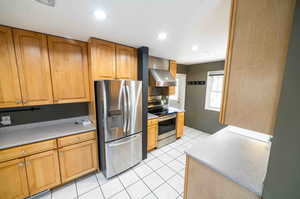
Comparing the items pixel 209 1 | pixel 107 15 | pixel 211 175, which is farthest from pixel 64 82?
pixel 211 175

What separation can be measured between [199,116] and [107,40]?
358cm

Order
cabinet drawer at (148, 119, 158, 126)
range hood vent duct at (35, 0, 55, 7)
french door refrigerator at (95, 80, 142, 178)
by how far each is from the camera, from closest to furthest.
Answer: range hood vent duct at (35, 0, 55, 7), french door refrigerator at (95, 80, 142, 178), cabinet drawer at (148, 119, 158, 126)

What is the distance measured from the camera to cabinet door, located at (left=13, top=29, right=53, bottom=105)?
1.56 meters

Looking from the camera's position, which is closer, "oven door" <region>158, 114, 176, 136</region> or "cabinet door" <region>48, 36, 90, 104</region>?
"cabinet door" <region>48, 36, 90, 104</region>

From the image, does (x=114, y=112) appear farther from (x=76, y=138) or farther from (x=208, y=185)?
(x=208, y=185)

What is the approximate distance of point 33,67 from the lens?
5.45ft

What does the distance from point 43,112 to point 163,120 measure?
2385 mm

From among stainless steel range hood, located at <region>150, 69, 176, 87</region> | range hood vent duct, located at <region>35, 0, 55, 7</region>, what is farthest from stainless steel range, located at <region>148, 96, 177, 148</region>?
range hood vent duct, located at <region>35, 0, 55, 7</region>

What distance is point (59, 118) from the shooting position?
2082 mm

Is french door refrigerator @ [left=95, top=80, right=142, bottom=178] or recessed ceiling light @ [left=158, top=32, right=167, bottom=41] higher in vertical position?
recessed ceiling light @ [left=158, top=32, right=167, bottom=41]

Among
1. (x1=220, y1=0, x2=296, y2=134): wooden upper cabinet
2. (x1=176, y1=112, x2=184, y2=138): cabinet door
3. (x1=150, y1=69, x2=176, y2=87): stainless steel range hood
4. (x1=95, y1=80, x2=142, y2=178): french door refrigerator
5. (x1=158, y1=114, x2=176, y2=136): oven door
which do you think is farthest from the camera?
(x1=176, y1=112, x2=184, y2=138): cabinet door

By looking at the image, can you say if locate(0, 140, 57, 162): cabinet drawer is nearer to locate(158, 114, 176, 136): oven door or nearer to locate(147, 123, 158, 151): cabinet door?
locate(147, 123, 158, 151): cabinet door

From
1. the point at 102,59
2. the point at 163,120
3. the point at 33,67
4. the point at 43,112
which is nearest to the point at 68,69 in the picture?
the point at 33,67

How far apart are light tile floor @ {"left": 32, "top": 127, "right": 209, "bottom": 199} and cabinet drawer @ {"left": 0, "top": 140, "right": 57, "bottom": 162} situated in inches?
28.5
